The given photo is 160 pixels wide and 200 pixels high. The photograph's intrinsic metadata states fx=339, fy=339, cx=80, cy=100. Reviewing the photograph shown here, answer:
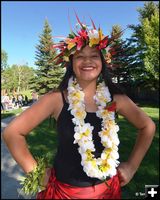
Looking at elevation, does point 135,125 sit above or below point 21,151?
above

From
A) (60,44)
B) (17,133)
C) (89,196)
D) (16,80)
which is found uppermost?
(60,44)

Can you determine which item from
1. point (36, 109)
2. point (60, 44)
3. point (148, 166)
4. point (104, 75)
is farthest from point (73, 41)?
point (148, 166)

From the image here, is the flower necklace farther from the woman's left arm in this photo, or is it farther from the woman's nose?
the woman's nose

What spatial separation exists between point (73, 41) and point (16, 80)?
0.78 metres

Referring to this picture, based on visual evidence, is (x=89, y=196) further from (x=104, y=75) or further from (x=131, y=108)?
(x=104, y=75)

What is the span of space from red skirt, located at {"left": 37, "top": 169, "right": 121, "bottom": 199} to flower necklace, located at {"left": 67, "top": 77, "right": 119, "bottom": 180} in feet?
0.41

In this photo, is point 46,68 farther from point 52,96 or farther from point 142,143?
point 142,143

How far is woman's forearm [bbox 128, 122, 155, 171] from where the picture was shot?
1937 millimetres

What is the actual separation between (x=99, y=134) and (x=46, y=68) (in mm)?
473

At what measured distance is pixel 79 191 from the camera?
6.09 ft

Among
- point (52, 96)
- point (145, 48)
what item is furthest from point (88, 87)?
point (145, 48)

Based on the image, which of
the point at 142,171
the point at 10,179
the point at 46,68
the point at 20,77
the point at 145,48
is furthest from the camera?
the point at 145,48

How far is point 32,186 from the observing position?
6.02 ft

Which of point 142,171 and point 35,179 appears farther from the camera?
point 142,171
